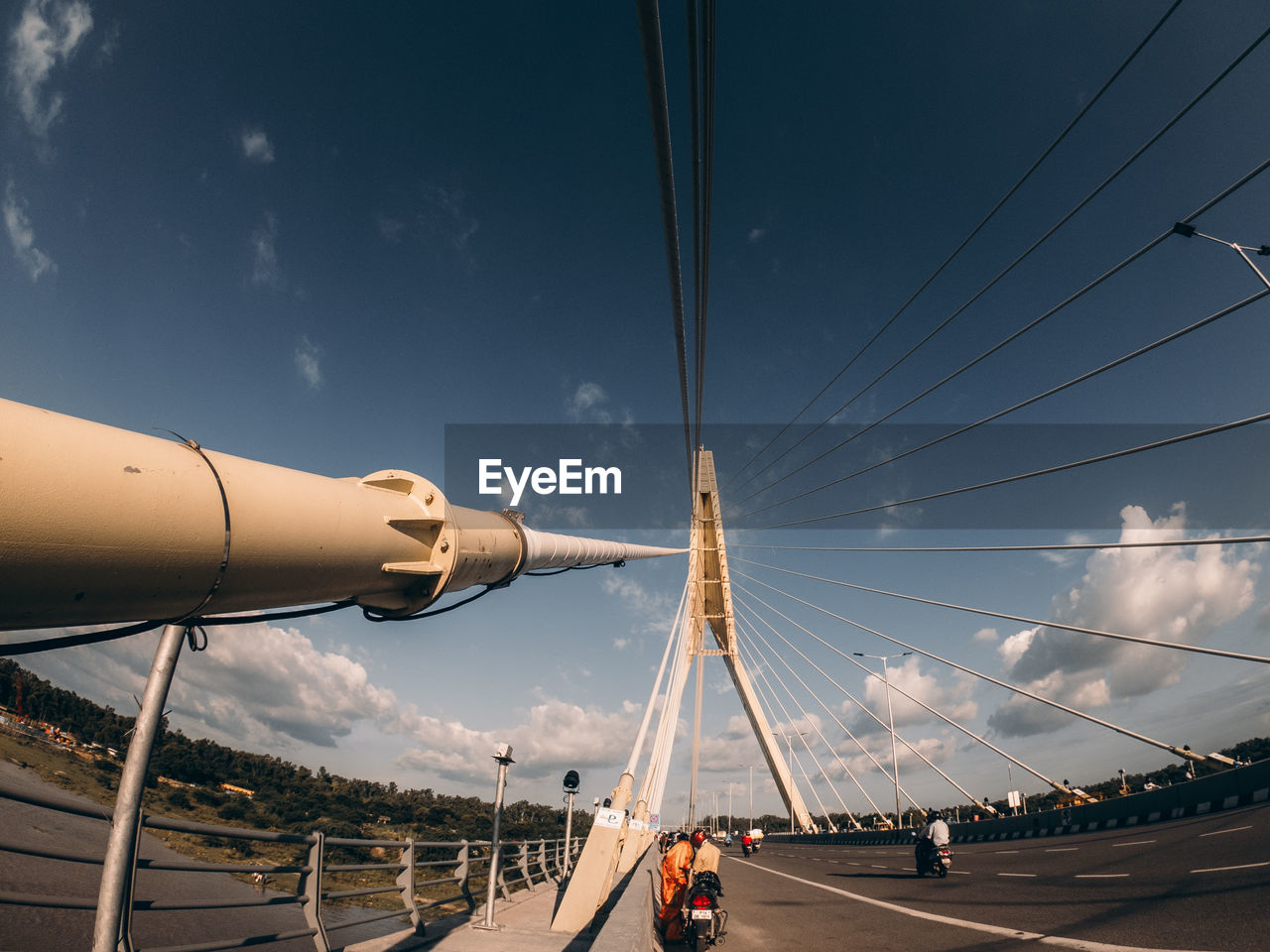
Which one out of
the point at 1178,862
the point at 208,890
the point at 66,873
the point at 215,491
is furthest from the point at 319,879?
the point at 66,873

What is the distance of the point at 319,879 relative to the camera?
5.17 metres

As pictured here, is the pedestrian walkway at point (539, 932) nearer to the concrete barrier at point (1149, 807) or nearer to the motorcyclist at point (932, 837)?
the motorcyclist at point (932, 837)

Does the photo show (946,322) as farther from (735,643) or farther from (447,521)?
(735,643)

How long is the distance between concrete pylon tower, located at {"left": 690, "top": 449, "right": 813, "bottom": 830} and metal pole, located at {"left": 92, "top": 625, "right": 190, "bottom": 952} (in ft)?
71.2

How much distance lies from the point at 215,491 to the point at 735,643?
26.6m

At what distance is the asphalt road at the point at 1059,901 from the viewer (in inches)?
227

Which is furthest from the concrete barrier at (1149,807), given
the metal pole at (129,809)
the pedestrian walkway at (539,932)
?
the metal pole at (129,809)

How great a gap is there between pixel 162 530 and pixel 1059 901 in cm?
1040

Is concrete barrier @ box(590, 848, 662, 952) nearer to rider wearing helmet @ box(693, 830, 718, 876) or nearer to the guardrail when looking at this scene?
rider wearing helmet @ box(693, 830, 718, 876)

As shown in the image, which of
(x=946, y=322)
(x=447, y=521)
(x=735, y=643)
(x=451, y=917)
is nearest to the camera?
(x=447, y=521)

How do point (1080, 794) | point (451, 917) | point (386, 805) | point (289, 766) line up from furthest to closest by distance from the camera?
point (289, 766) < point (386, 805) < point (1080, 794) < point (451, 917)

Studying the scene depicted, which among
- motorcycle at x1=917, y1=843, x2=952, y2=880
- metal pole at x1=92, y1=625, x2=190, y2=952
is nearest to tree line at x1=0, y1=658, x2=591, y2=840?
motorcycle at x1=917, y1=843, x2=952, y2=880

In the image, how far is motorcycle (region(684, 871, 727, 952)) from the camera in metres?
6.70

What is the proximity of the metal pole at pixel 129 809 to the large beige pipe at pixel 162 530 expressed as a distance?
1.73 metres
